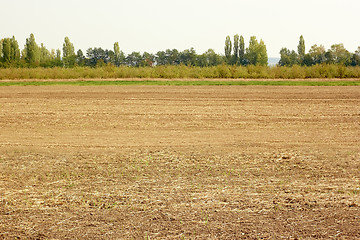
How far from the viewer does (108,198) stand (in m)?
7.18

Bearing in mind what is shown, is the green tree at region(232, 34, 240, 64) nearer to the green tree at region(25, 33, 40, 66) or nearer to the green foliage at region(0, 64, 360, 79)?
the green tree at region(25, 33, 40, 66)

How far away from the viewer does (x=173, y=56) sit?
8631 centimetres

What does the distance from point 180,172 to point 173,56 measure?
7872cm

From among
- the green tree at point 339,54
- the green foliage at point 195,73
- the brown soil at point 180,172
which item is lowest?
the brown soil at point 180,172

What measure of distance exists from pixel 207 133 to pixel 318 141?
3344 mm

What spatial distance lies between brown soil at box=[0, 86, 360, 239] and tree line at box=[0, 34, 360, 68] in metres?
34.9

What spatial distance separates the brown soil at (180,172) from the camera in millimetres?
6070

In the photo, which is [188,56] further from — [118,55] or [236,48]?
[118,55]

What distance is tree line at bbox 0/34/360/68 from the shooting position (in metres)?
61.8

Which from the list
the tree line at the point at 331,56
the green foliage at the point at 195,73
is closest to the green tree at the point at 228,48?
the tree line at the point at 331,56

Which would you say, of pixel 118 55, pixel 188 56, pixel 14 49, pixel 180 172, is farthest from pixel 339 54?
pixel 180 172

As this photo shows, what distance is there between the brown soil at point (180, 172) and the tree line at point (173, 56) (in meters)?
34.9

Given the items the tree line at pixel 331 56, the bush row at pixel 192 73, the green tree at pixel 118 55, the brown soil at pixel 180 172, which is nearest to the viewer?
the brown soil at pixel 180 172

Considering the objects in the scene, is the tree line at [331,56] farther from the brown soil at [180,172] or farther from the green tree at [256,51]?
the brown soil at [180,172]
